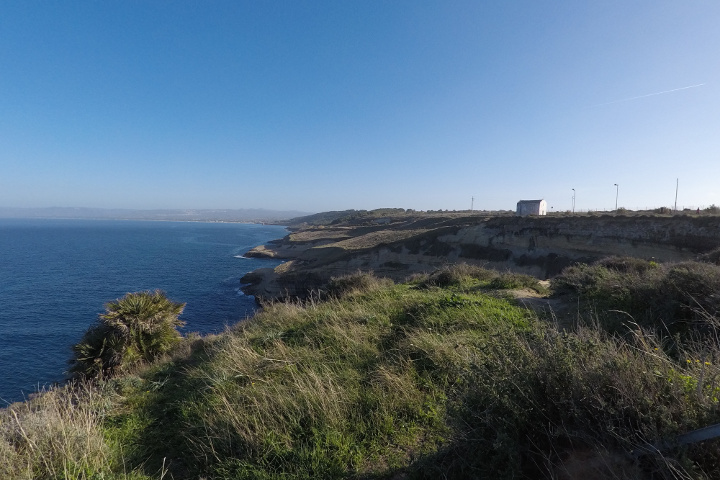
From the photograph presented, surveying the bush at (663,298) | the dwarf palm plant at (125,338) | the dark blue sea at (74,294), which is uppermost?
the bush at (663,298)

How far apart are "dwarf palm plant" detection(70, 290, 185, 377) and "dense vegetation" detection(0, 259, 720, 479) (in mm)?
3483

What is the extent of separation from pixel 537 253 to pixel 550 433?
122 ft

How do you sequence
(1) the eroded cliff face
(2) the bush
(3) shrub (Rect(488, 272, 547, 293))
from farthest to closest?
1. (1) the eroded cliff face
2. (3) shrub (Rect(488, 272, 547, 293))
3. (2) the bush

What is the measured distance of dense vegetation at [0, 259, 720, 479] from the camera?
2357 millimetres

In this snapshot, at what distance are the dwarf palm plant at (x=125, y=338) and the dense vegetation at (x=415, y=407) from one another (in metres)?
3.48

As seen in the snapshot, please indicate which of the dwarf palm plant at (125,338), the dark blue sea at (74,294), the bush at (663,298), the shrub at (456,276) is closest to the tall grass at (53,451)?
the dark blue sea at (74,294)

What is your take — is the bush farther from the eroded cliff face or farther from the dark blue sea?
the eroded cliff face

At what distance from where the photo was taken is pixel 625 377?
2465 mm

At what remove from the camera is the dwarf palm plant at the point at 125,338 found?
32.2 ft

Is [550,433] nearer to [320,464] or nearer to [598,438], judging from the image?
[598,438]

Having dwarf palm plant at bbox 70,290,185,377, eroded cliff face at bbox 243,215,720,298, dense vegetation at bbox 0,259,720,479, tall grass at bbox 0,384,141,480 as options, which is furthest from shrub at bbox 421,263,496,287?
eroded cliff face at bbox 243,215,720,298

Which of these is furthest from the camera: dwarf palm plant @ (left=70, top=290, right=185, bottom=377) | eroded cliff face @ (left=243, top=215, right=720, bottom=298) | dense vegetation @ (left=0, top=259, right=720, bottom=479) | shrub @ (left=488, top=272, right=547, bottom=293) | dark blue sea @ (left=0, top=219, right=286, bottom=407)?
eroded cliff face @ (left=243, top=215, right=720, bottom=298)

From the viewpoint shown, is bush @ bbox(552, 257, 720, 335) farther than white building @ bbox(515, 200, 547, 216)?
No

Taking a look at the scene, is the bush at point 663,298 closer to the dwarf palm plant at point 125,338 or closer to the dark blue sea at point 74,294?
the dark blue sea at point 74,294
